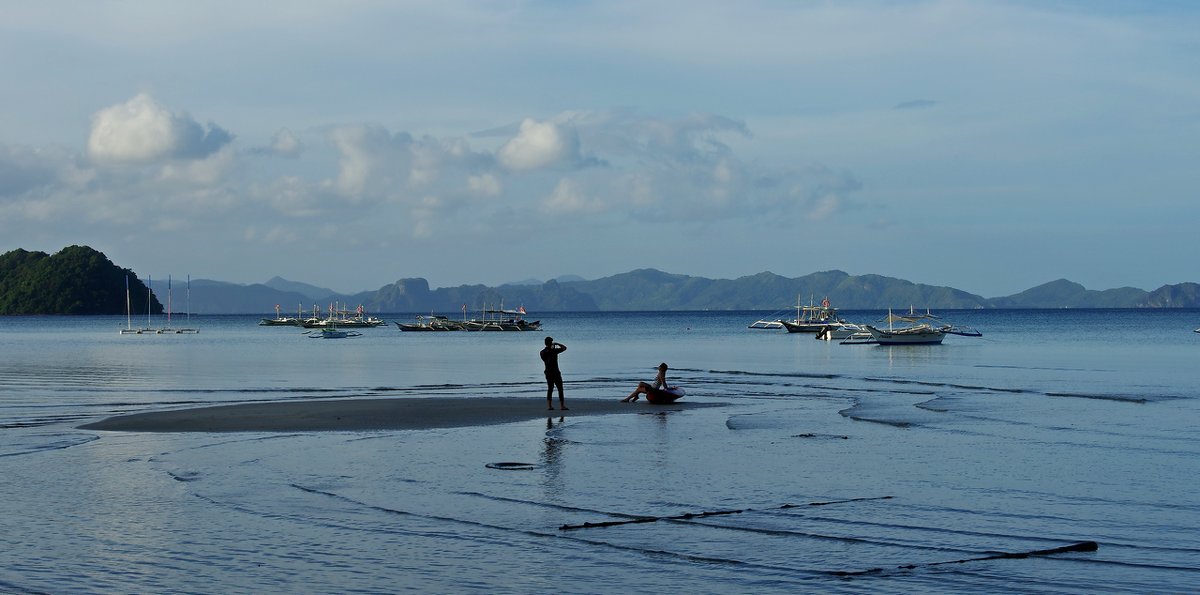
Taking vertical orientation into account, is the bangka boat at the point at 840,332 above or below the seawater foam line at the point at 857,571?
above

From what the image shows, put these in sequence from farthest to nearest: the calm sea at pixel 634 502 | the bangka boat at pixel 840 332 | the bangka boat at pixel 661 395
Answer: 1. the bangka boat at pixel 840 332
2. the bangka boat at pixel 661 395
3. the calm sea at pixel 634 502

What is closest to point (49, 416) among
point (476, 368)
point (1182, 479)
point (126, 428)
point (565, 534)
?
point (126, 428)

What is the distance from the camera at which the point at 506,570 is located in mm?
13727

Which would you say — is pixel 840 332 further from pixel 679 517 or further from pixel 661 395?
pixel 679 517

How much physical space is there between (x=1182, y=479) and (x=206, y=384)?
41.5 m

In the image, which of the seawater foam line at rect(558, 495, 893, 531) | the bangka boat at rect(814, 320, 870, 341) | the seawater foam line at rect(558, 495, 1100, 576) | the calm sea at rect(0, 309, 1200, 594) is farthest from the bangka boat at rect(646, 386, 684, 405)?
the bangka boat at rect(814, 320, 870, 341)

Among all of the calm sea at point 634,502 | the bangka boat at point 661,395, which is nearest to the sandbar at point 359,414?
the bangka boat at point 661,395

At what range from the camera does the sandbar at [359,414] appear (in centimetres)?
3053

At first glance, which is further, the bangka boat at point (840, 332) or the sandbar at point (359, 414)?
the bangka boat at point (840, 332)

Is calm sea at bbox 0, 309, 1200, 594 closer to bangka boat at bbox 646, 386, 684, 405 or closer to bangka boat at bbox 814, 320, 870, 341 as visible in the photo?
bangka boat at bbox 646, 386, 684, 405

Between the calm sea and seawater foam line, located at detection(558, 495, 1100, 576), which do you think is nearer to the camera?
the calm sea

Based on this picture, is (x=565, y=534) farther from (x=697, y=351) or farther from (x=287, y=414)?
(x=697, y=351)

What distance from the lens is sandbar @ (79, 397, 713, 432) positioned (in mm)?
30531

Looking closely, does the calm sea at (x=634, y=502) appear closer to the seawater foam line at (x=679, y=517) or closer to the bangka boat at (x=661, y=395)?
the seawater foam line at (x=679, y=517)
